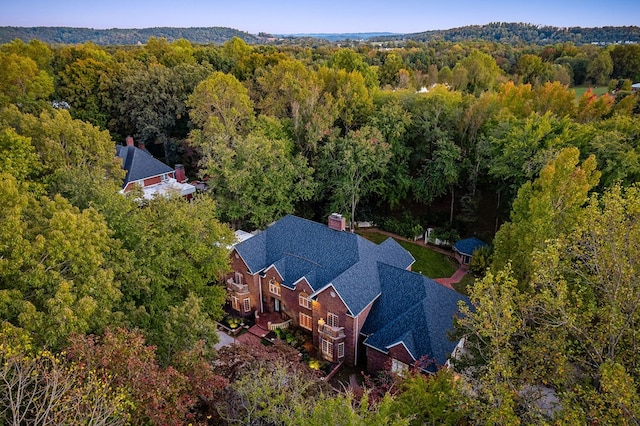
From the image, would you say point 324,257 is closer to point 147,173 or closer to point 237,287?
point 237,287

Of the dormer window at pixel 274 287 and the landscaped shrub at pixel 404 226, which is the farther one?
the landscaped shrub at pixel 404 226

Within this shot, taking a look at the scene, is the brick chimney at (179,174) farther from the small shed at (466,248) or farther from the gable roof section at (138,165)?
the small shed at (466,248)

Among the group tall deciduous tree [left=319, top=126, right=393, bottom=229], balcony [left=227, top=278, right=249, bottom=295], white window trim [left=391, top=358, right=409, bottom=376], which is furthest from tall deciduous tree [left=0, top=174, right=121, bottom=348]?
tall deciduous tree [left=319, top=126, right=393, bottom=229]

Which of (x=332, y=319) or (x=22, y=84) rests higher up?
(x=22, y=84)

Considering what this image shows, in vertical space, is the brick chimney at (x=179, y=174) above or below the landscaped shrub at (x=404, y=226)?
above

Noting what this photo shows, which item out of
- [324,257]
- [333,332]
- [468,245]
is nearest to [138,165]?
[324,257]

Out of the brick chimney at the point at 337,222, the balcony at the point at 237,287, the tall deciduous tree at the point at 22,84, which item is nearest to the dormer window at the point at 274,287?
the balcony at the point at 237,287

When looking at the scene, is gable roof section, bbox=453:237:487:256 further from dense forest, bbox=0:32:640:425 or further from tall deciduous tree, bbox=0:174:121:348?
tall deciduous tree, bbox=0:174:121:348
